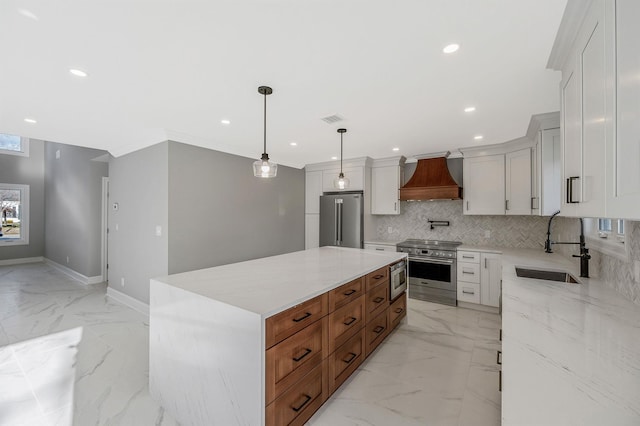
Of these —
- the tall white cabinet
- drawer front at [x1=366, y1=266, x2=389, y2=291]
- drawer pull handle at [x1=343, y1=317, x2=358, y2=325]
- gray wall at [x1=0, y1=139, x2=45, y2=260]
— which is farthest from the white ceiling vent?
gray wall at [x1=0, y1=139, x2=45, y2=260]

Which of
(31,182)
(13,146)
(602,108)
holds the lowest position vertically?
(602,108)

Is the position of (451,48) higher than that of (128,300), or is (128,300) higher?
(451,48)

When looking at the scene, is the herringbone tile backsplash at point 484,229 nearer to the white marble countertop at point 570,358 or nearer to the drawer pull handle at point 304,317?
the white marble countertop at point 570,358

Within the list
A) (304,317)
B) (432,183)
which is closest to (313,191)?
(432,183)

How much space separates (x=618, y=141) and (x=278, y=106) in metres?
2.30

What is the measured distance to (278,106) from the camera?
2553 mm

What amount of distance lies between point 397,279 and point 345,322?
1164mm

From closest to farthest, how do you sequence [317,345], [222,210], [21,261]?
1. [317,345]
2. [222,210]
3. [21,261]

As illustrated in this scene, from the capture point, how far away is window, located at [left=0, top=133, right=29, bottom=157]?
22.4 ft

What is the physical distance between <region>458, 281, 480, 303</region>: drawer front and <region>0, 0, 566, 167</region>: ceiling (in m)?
2.11

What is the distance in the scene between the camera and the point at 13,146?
6.94m

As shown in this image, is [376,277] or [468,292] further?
Result: [468,292]

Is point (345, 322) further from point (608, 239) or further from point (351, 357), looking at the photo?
point (608, 239)

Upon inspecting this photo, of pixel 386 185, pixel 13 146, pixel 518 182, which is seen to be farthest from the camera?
pixel 13 146
